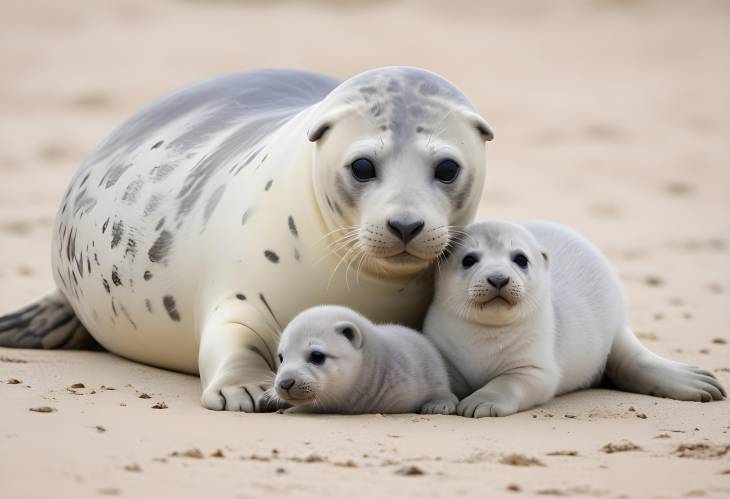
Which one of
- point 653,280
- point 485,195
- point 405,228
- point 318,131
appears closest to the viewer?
point 405,228

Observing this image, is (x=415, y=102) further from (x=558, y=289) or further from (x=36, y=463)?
(x=36, y=463)

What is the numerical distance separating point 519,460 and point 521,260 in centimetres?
109

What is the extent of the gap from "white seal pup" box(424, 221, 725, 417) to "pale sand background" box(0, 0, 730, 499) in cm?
12

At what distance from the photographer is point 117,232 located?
213 inches

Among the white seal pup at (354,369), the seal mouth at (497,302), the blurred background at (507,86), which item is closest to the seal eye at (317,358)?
the white seal pup at (354,369)

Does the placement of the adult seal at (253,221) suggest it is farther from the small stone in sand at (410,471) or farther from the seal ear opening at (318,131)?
the small stone in sand at (410,471)

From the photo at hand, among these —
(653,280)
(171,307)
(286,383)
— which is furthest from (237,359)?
(653,280)

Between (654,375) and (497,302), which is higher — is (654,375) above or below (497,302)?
below

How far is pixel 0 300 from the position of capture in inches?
276

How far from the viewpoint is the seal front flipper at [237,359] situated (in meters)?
4.38

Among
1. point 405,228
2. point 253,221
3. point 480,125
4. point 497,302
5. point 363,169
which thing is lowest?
point 497,302

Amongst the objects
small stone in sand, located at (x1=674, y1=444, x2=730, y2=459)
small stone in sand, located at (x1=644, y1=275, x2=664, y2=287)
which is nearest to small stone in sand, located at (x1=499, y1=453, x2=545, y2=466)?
small stone in sand, located at (x1=674, y1=444, x2=730, y2=459)

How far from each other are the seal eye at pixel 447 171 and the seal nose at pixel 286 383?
0.85 m

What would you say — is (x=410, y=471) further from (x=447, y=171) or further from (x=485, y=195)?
(x=485, y=195)
